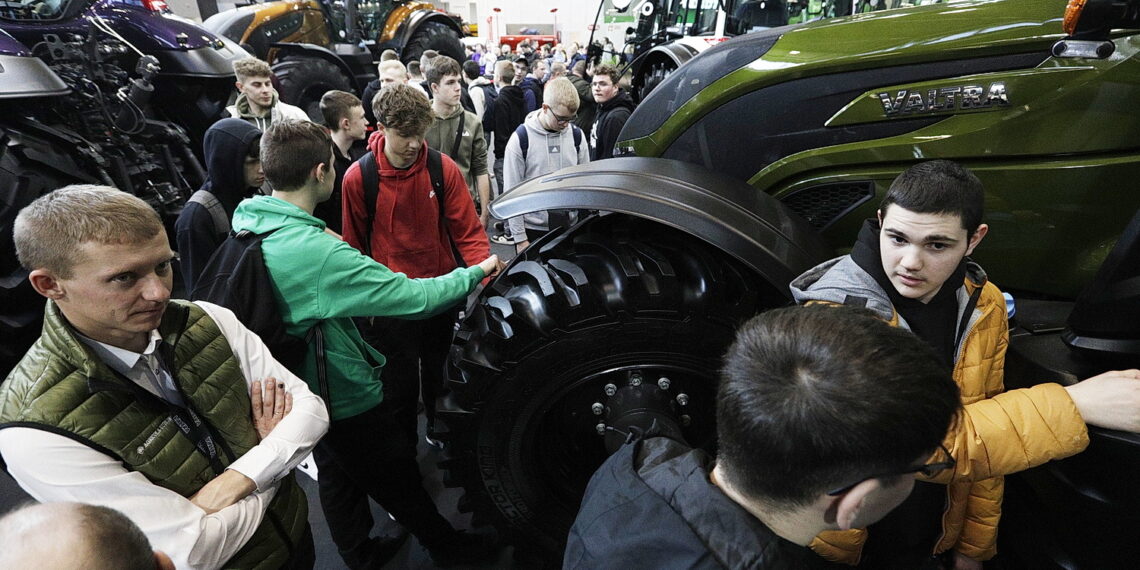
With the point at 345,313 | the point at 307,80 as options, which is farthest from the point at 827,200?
the point at 307,80

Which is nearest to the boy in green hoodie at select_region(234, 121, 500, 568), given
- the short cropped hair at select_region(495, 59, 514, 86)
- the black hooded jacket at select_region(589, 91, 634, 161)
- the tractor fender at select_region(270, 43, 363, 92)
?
the black hooded jacket at select_region(589, 91, 634, 161)

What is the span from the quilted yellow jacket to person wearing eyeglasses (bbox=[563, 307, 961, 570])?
396 mm

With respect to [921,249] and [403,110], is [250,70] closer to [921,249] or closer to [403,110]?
[403,110]

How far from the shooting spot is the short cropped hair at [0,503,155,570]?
788mm

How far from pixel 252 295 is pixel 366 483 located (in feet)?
2.68

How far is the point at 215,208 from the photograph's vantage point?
2.50 m

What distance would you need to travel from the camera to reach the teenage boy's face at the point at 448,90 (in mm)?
4012

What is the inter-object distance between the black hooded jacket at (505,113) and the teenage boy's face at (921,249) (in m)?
6.07

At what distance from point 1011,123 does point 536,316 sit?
155 cm

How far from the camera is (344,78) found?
23.5ft

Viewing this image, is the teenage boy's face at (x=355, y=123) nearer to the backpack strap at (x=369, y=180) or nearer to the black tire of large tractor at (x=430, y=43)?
the backpack strap at (x=369, y=180)

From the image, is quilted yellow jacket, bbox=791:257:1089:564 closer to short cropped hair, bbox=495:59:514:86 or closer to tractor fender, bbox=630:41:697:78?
tractor fender, bbox=630:41:697:78

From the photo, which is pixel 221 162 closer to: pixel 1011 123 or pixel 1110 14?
→ pixel 1011 123

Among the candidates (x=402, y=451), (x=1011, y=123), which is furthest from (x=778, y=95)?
(x=402, y=451)
